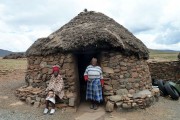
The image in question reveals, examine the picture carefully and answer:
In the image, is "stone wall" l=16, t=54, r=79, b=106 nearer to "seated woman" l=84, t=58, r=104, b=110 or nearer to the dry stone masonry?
the dry stone masonry

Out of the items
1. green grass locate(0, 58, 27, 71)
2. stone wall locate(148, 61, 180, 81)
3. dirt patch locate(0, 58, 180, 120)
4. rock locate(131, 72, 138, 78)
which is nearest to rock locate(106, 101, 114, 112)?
dirt patch locate(0, 58, 180, 120)

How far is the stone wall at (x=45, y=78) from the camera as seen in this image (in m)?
9.95

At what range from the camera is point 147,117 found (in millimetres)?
9023

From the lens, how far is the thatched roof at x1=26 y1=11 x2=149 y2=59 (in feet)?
32.3

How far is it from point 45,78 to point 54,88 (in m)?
1.09

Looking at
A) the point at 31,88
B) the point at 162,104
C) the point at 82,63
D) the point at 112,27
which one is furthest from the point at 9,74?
the point at 162,104

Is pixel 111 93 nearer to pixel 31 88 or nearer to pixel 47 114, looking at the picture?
pixel 47 114

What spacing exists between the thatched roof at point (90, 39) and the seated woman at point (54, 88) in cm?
89

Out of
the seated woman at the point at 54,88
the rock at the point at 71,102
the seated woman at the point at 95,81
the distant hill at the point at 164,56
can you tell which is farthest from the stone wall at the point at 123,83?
the distant hill at the point at 164,56

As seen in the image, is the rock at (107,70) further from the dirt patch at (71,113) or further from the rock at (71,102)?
the rock at (71,102)

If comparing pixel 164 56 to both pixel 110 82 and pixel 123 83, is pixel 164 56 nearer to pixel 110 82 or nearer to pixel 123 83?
pixel 123 83

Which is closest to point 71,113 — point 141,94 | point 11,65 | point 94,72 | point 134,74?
point 94,72

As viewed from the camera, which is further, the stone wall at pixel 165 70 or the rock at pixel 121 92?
the stone wall at pixel 165 70

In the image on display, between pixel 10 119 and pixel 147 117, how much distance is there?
410cm
